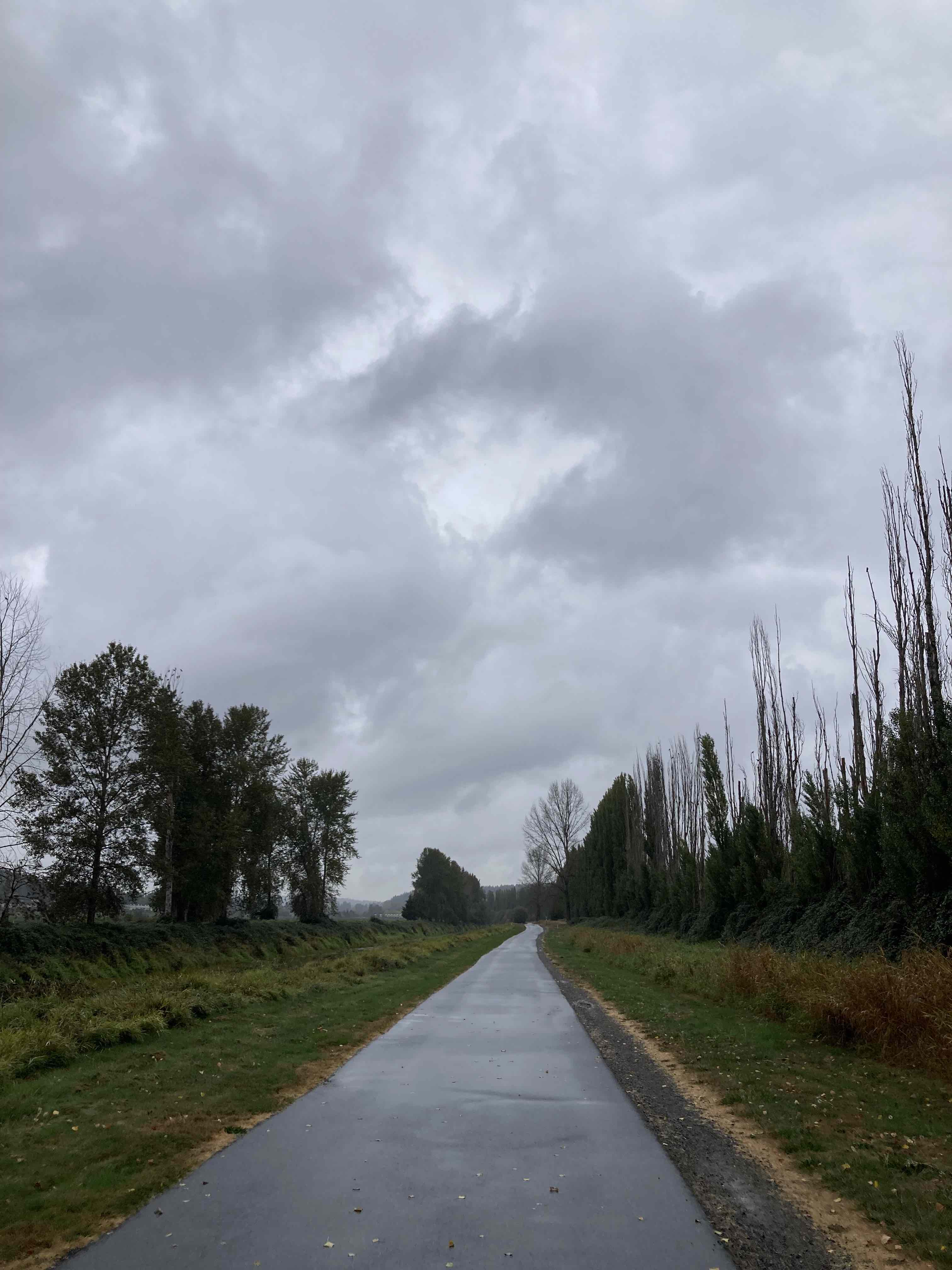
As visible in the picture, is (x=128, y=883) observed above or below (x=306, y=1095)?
above

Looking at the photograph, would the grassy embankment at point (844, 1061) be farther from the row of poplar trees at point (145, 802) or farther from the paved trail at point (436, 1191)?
the row of poplar trees at point (145, 802)

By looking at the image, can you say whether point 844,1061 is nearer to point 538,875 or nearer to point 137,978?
point 137,978

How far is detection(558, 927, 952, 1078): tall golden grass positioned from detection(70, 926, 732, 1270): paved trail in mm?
3783

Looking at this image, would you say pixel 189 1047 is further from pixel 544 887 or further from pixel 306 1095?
pixel 544 887

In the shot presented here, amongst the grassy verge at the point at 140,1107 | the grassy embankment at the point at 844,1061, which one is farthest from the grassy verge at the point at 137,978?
the grassy embankment at the point at 844,1061

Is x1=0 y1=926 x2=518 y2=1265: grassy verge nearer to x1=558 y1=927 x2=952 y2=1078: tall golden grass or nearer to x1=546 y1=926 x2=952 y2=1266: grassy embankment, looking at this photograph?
x1=546 y1=926 x2=952 y2=1266: grassy embankment

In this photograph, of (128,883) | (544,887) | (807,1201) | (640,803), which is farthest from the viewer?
(544,887)

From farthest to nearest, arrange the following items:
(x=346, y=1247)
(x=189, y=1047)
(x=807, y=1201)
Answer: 1. (x=189, y=1047)
2. (x=807, y=1201)
3. (x=346, y=1247)

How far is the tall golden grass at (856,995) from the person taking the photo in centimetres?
986

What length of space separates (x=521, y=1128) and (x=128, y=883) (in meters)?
27.6

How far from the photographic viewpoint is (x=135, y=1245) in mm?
4984

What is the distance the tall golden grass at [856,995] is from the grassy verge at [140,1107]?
7.19 meters

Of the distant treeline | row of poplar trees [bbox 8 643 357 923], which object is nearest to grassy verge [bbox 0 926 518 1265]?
row of poplar trees [bbox 8 643 357 923]

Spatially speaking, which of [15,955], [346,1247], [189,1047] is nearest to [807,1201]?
[346,1247]
